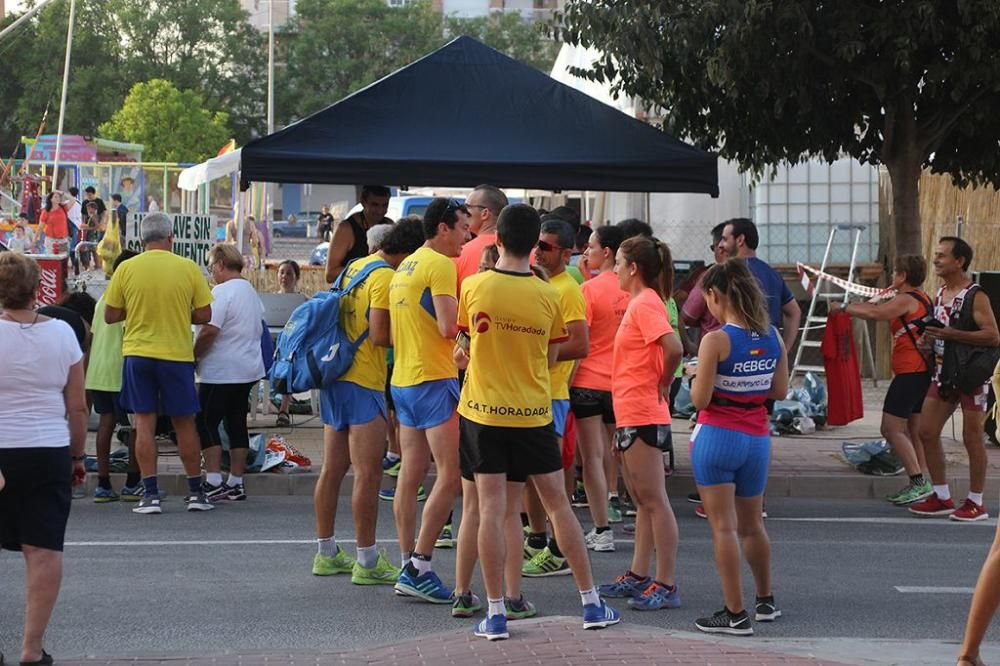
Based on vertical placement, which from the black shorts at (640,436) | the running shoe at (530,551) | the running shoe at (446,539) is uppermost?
the black shorts at (640,436)

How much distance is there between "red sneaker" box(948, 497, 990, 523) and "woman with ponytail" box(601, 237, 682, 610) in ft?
11.6

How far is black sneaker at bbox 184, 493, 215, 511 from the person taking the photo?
10719 mm

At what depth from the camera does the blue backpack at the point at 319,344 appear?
8.05 meters

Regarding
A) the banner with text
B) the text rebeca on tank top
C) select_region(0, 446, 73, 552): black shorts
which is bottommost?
select_region(0, 446, 73, 552): black shorts

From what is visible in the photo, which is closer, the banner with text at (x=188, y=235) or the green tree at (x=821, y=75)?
the green tree at (x=821, y=75)

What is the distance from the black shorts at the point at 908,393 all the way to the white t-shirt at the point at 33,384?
6.43 m

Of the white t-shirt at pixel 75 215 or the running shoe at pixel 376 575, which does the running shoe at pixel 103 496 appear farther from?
the white t-shirt at pixel 75 215

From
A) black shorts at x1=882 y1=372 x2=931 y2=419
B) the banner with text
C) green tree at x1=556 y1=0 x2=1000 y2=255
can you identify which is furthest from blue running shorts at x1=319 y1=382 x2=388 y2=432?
the banner with text

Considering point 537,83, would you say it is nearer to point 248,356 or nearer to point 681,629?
point 248,356

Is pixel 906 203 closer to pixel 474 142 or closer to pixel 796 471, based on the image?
pixel 796 471

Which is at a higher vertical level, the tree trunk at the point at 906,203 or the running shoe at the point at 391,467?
the tree trunk at the point at 906,203

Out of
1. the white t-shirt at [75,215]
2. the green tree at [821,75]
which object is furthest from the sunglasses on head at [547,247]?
the white t-shirt at [75,215]

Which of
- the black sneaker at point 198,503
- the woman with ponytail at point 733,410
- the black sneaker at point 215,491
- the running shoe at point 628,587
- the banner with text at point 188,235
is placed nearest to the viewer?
the woman with ponytail at point 733,410

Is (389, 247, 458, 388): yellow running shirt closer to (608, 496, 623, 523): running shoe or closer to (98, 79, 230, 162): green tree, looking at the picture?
(608, 496, 623, 523): running shoe
